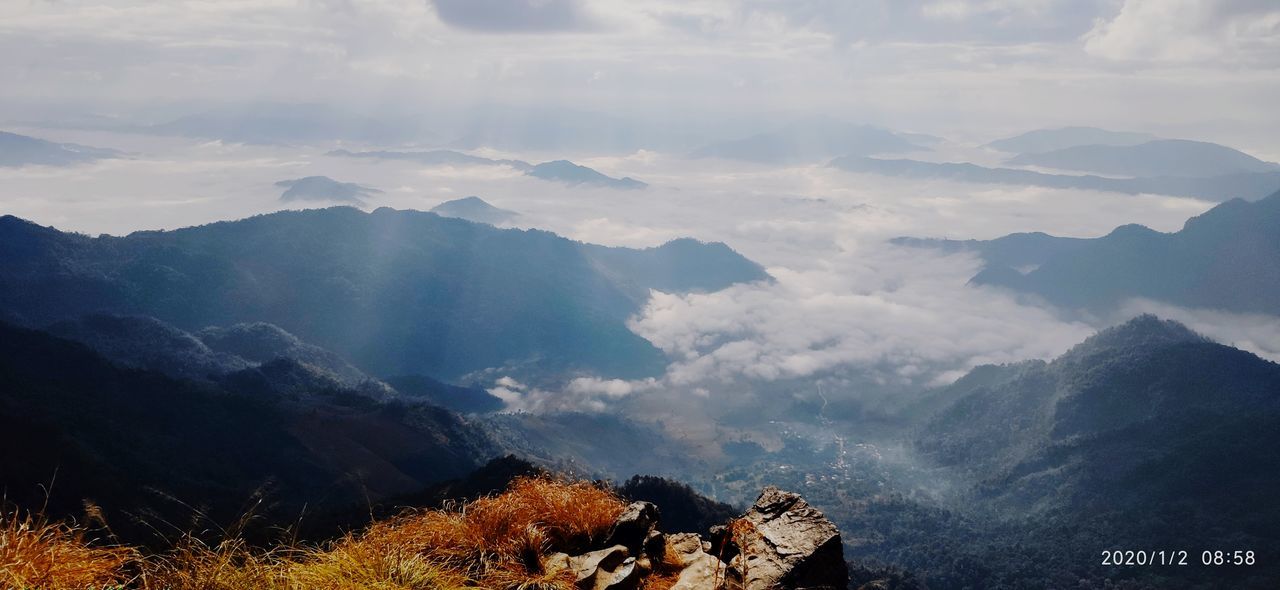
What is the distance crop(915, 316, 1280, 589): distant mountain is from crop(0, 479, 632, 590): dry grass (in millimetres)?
113939

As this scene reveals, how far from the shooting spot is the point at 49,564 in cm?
782

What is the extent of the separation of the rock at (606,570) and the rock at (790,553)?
1.33 metres

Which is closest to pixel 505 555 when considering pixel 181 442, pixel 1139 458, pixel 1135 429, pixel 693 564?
pixel 693 564

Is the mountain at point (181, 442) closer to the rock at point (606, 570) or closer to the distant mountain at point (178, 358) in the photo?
the distant mountain at point (178, 358)

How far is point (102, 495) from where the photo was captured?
56.9 m

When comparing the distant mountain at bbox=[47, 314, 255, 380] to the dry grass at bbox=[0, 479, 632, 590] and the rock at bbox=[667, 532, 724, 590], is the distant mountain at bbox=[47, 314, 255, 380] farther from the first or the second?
the rock at bbox=[667, 532, 724, 590]

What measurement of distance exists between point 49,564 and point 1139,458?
173387 millimetres

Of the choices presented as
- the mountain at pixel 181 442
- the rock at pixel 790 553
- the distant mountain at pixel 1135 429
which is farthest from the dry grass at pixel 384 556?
the distant mountain at pixel 1135 429

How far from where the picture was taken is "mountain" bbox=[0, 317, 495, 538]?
59.3 metres

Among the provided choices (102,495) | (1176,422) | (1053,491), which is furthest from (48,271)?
(1176,422)

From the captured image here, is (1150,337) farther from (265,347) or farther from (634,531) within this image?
(634,531)

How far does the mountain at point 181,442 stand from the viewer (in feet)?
194

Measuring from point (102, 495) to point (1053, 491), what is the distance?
15914cm

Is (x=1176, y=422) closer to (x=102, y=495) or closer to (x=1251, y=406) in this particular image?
(x=1251, y=406)
